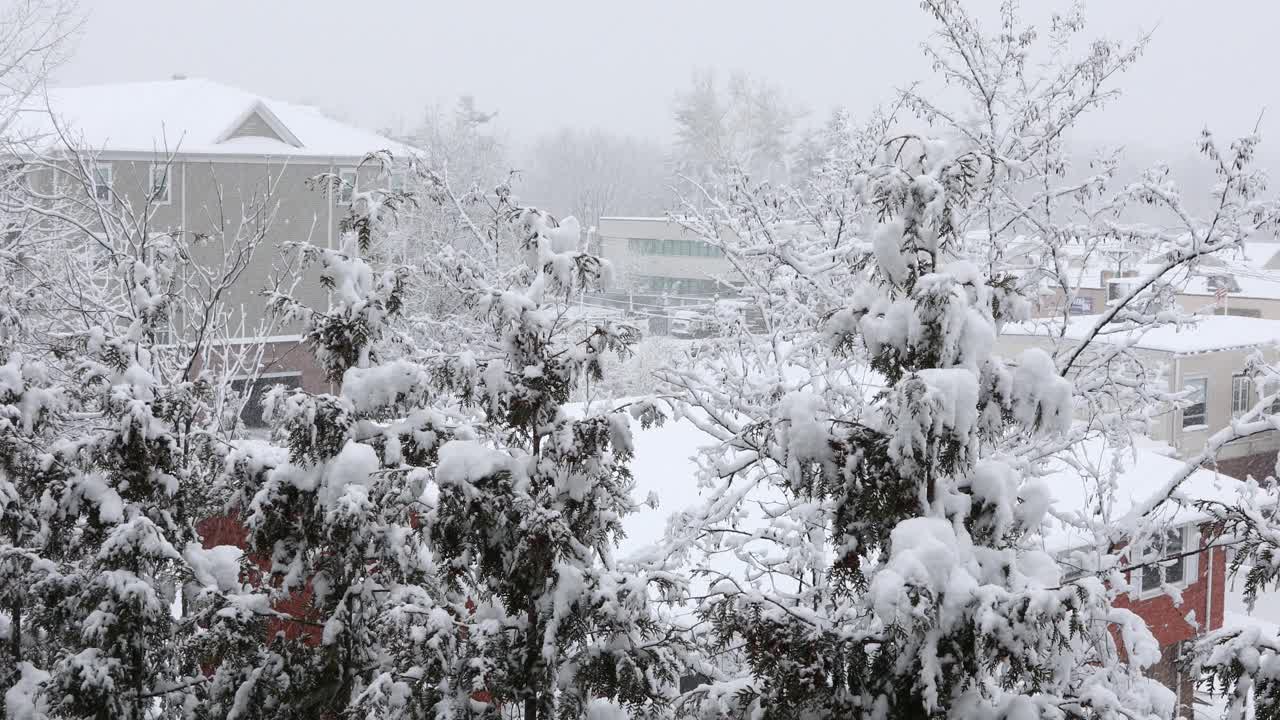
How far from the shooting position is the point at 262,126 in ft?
93.5

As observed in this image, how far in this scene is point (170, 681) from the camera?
555 centimetres

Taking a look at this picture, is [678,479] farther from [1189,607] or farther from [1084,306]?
[1084,306]

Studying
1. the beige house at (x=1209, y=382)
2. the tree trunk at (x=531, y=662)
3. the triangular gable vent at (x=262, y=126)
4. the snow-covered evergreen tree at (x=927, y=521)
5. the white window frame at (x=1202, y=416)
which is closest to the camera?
the snow-covered evergreen tree at (x=927, y=521)

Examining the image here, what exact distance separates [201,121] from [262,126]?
148cm

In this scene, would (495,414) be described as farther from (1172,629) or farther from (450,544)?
(1172,629)

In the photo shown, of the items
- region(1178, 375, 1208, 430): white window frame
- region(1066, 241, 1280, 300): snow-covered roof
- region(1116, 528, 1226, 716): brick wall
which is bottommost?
region(1116, 528, 1226, 716): brick wall

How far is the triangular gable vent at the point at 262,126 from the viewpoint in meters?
28.0

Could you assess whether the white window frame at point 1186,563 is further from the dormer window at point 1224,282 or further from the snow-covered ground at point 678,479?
the dormer window at point 1224,282

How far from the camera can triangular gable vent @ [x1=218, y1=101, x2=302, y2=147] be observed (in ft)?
91.9

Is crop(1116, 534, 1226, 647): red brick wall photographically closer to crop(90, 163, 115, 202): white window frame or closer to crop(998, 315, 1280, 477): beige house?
crop(998, 315, 1280, 477): beige house

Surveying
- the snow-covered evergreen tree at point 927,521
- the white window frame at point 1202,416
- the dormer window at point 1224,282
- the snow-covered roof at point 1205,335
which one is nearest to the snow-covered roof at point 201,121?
the snow-covered roof at point 1205,335

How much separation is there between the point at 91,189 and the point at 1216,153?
26.7 feet

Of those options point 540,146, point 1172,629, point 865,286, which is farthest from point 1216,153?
point 540,146

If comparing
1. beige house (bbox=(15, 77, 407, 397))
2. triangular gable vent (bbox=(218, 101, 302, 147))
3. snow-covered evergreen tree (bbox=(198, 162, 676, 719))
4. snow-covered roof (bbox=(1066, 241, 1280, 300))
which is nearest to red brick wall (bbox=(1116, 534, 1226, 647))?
snow-covered roof (bbox=(1066, 241, 1280, 300))
